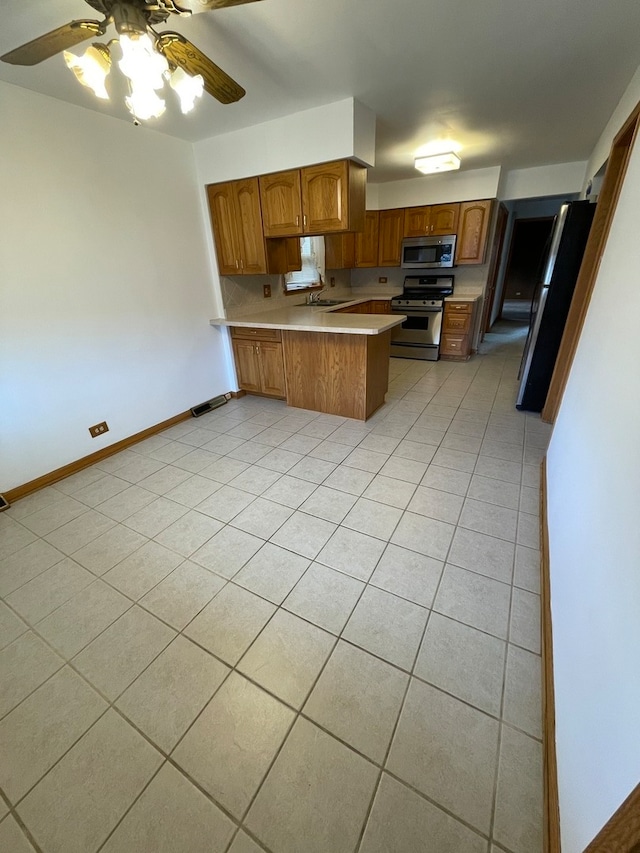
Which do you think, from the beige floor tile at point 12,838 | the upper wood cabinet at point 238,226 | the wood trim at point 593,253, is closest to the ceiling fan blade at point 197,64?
the upper wood cabinet at point 238,226

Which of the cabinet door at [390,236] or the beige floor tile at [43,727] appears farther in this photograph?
the cabinet door at [390,236]

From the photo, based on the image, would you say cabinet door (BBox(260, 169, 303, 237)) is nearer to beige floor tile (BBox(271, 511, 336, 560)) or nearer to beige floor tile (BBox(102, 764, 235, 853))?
beige floor tile (BBox(271, 511, 336, 560))

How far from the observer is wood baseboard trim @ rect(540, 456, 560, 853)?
3.01 feet

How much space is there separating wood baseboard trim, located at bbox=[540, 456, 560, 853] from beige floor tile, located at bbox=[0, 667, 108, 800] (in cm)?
143

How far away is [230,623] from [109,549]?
0.92m

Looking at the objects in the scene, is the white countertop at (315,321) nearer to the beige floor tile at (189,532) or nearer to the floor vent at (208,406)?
the floor vent at (208,406)

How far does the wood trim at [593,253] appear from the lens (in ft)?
7.17

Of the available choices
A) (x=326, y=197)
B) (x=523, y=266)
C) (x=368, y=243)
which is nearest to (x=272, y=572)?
(x=326, y=197)

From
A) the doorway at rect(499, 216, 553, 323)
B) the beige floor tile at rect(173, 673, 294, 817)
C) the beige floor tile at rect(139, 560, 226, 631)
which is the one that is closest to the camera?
the beige floor tile at rect(173, 673, 294, 817)

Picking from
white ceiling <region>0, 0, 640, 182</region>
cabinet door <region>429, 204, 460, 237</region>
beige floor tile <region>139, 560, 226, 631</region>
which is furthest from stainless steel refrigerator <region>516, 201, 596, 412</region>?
beige floor tile <region>139, 560, 226, 631</region>

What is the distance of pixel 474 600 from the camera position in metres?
1.60

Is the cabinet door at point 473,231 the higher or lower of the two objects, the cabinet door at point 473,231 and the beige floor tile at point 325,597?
the higher

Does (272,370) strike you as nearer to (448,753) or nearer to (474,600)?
(474,600)

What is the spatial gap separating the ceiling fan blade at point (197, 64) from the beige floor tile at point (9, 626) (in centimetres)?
244
